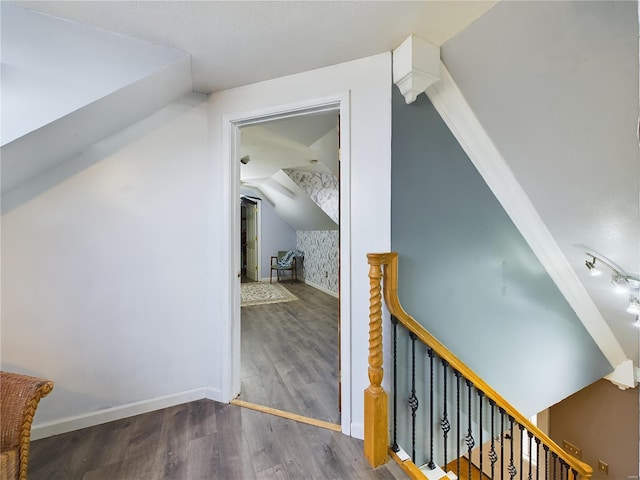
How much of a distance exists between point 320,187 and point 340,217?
277 cm

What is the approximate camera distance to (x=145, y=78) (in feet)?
4.45

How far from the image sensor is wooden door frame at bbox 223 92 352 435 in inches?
60.7

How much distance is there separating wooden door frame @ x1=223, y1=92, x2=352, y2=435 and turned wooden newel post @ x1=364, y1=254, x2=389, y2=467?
182 mm

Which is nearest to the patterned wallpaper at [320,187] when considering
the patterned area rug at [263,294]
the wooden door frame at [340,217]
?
the patterned area rug at [263,294]

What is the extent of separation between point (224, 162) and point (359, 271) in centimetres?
115

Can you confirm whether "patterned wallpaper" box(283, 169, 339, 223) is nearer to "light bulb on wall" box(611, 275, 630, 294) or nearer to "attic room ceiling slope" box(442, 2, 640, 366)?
"attic room ceiling slope" box(442, 2, 640, 366)

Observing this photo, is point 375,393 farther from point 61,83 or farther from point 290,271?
point 290,271

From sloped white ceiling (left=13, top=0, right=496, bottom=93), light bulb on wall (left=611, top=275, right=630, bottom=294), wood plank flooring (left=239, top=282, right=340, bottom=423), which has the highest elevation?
sloped white ceiling (left=13, top=0, right=496, bottom=93)

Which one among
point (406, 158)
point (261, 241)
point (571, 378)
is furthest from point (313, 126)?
point (261, 241)

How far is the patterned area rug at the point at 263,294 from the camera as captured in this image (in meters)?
4.73

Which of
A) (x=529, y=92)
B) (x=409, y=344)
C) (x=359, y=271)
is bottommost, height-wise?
(x=409, y=344)

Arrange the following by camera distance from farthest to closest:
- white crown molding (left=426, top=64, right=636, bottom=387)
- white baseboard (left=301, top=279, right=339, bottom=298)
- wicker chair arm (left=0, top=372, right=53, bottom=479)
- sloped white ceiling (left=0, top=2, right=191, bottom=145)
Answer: white baseboard (left=301, top=279, right=339, bottom=298)
white crown molding (left=426, top=64, right=636, bottom=387)
sloped white ceiling (left=0, top=2, right=191, bottom=145)
wicker chair arm (left=0, top=372, right=53, bottom=479)

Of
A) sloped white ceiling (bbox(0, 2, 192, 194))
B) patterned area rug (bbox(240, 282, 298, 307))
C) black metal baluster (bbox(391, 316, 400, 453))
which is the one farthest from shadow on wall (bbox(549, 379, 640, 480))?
sloped white ceiling (bbox(0, 2, 192, 194))

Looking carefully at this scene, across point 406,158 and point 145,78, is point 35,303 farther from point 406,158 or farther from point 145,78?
point 406,158
